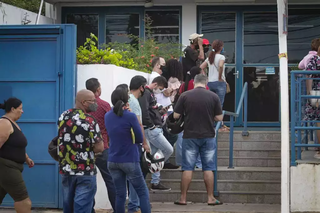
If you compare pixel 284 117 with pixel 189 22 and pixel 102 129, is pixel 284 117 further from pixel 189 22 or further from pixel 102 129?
pixel 189 22

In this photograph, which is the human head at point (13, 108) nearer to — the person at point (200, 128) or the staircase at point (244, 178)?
the person at point (200, 128)

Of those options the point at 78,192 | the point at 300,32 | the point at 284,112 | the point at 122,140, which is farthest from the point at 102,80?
→ the point at 300,32

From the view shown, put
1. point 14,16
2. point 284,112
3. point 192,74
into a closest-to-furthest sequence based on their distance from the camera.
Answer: point 284,112 < point 192,74 < point 14,16

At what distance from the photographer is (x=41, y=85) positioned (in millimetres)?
8578

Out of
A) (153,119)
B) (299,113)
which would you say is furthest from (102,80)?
(299,113)

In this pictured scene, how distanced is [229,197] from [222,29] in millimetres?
5277

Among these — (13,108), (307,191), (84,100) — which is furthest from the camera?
(307,191)

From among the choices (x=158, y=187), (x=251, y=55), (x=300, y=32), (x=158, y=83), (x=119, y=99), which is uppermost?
(x=300, y=32)

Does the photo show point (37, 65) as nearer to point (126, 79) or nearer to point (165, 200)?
point (126, 79)

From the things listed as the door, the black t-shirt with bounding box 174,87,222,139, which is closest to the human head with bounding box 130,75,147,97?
the black t-shirt with bounding box 174,87,222,139

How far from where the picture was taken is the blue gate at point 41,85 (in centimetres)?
848

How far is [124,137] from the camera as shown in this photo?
22.5 ft

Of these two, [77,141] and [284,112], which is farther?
[284,112]

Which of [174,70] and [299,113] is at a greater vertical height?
[174,70]
